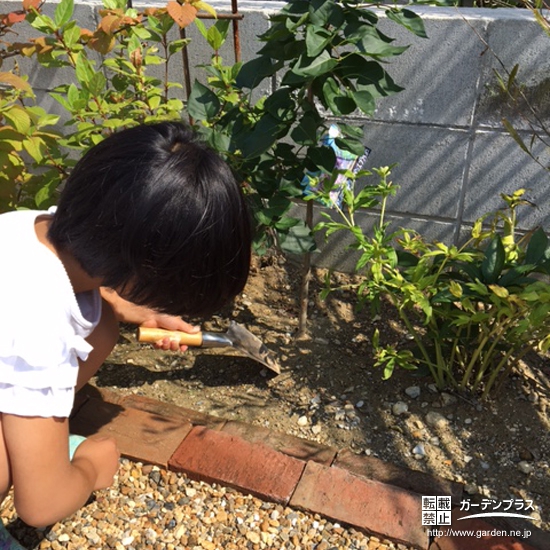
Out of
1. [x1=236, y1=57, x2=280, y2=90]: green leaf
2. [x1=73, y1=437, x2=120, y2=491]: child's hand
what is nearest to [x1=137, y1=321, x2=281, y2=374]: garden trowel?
[x1=73, y1=437, x2=120, y2=491]: child's hand

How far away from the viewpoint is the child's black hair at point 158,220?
122 centimetres

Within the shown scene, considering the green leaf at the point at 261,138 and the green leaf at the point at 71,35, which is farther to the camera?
the green leaf at the point at 71,35

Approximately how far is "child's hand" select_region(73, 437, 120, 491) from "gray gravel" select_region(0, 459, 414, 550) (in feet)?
0.87

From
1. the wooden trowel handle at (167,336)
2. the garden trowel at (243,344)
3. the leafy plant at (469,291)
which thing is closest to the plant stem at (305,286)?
the garden trowel at (243,344)

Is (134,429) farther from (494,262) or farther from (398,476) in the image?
(494,262)

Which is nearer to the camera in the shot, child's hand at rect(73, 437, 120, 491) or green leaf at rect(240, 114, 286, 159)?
child's hand at rect(73, 437, 120, 491)

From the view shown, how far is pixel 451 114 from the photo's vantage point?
2533 mm

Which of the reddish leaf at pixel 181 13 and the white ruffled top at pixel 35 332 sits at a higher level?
the reddish leaf at pixel 181 13

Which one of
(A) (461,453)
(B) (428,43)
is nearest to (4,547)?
(A) (461,453)

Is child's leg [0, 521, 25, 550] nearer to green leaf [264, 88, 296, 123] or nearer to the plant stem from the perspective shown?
the plant stem

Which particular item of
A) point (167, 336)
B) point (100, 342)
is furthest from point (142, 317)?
point (100, 342)

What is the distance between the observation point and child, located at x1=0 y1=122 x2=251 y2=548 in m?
1.23

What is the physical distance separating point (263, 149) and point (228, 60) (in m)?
0.82

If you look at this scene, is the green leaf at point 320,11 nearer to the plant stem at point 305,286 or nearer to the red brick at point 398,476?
the plant stem at point 305,286
